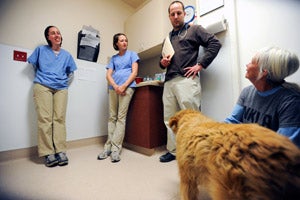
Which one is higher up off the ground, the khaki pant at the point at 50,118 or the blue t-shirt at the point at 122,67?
the blue t-shirt at the point at 122,67

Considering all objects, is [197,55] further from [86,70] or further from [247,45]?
[86,70]

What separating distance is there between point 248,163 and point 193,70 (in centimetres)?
81

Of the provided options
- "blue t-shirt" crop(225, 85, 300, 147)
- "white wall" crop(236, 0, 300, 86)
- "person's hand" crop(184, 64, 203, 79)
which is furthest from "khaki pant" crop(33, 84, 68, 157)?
"white wall" crop(236, 0, 300, 86)

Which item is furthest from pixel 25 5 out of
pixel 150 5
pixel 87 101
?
pixel 150 5

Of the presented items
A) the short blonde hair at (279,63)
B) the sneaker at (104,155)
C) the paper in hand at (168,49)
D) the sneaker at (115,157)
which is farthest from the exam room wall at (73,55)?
the short blonde hair at (279,63)

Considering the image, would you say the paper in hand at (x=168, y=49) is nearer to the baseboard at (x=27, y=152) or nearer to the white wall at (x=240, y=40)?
the white wall at (x=240, y=40)

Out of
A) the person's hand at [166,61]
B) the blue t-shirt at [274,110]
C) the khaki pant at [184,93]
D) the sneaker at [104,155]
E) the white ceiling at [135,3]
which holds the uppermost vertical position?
the white ceiling at [135,3]

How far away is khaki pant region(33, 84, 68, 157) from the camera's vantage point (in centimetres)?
117

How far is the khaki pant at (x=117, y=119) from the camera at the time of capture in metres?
1.35

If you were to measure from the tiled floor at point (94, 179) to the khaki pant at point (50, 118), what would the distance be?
0.45ft

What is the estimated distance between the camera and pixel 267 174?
0.31 metres

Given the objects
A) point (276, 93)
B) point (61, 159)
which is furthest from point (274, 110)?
point (61, 159)

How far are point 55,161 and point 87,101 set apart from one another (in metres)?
0.67

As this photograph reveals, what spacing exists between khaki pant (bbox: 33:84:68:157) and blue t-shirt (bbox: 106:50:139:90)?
452mm
